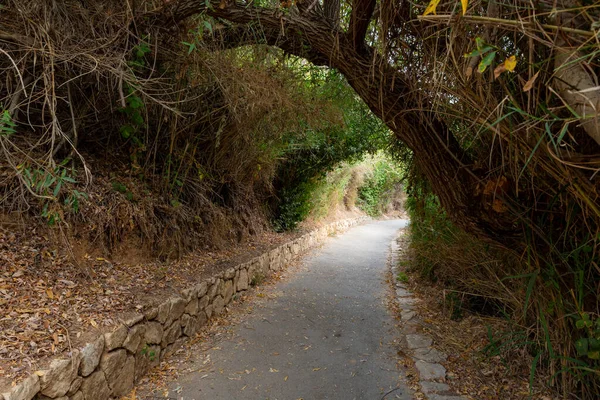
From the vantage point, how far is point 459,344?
4.00 metres

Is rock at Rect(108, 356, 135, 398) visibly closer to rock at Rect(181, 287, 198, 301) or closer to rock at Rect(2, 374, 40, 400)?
rock at Rect(2, 374, 40, 400)

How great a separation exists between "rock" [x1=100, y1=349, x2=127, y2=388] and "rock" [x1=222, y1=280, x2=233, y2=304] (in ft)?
7.06

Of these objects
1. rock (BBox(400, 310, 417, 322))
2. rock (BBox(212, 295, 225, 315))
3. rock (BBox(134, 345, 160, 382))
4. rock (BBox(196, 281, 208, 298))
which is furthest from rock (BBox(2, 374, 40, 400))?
rock (BBox(400, 310, 417, 322))

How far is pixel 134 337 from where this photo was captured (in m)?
3.17

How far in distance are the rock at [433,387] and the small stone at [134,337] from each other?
2.59 metres

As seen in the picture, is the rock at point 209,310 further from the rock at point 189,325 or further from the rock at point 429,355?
the rock at point 429,355

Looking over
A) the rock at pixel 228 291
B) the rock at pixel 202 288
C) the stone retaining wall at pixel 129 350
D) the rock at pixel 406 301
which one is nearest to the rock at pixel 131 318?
the stone retaining wall at pixel 129 350

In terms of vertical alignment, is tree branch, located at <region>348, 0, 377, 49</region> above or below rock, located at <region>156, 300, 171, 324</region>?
above

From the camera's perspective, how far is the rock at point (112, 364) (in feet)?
9.18

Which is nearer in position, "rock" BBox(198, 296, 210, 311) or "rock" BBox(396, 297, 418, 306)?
"rock" BBox(198, 296, 210, 311)

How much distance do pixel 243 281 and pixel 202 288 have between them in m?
1.49

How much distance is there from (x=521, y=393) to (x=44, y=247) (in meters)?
4.41

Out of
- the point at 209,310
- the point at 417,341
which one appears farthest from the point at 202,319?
the point at 417,341

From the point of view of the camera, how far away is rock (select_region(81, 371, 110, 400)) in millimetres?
2590
